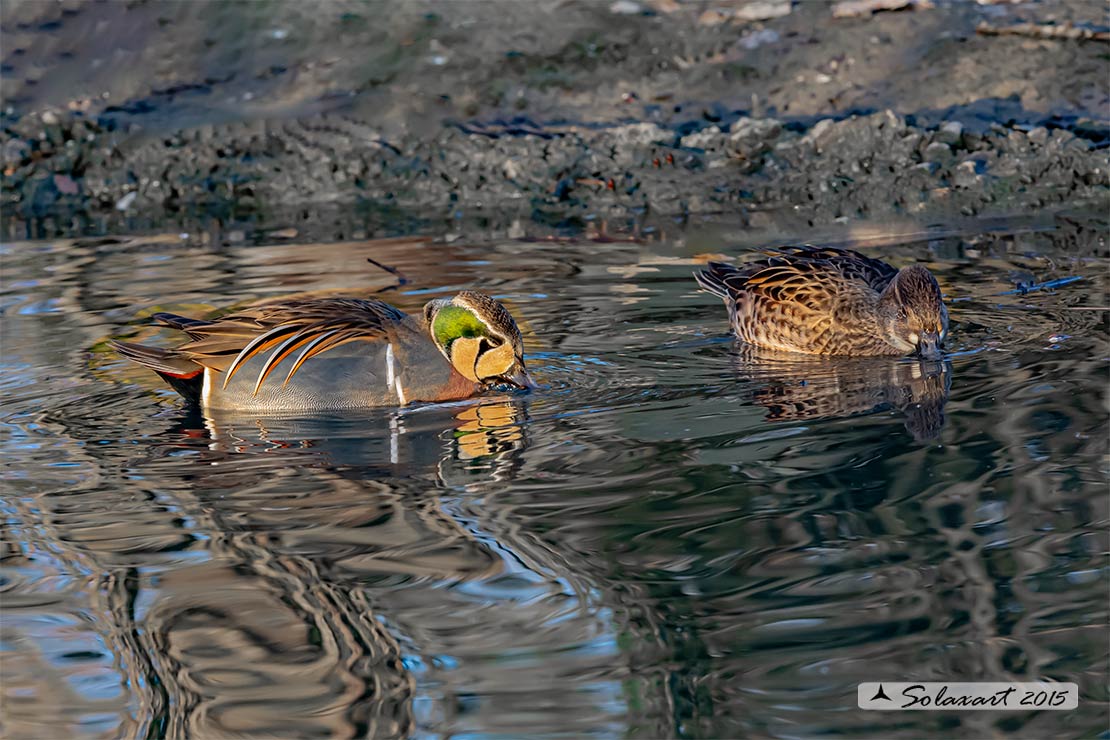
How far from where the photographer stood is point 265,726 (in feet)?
12.9

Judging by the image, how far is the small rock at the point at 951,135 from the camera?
11.9m

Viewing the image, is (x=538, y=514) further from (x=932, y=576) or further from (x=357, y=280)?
(x=357, y=280)

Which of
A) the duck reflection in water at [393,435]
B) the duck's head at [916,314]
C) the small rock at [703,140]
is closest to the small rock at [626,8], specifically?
the small rock at [703,140]

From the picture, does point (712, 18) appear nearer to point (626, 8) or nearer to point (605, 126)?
point (626, 8)

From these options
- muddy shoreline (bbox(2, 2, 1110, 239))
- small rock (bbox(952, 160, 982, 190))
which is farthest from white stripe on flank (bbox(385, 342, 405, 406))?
small rock (bbox(952, 160, 982, 190))

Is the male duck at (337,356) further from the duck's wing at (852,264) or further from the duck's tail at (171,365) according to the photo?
the duck's wing at (852,264)

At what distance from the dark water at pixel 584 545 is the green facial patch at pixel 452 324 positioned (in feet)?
1.03

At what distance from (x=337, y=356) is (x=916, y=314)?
2.61m

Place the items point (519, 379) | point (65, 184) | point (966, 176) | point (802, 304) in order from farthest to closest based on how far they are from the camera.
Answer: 1. point (65, 184)
2. point (966, 176)
3. point (802, 304)
4. point (519, 379)

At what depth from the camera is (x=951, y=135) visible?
11.9 meters

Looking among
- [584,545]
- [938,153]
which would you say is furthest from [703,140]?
[584,545]

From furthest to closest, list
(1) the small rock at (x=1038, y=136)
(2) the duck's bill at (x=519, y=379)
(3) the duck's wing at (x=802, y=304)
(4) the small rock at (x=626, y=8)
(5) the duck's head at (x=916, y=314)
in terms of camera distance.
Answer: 1. (4) the small rock at (x=626, y=8)
2. (1) the small rock at (x=1038, y=136)
3. (3) the duck's wing at (x=802, y=304)
4. (5) the duck's head at (x=916, y=314)
5. (2) the duck's bill at (x=519, y=379)

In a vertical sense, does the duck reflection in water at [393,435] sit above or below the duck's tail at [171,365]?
below

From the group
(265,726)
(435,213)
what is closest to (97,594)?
(265,726)
